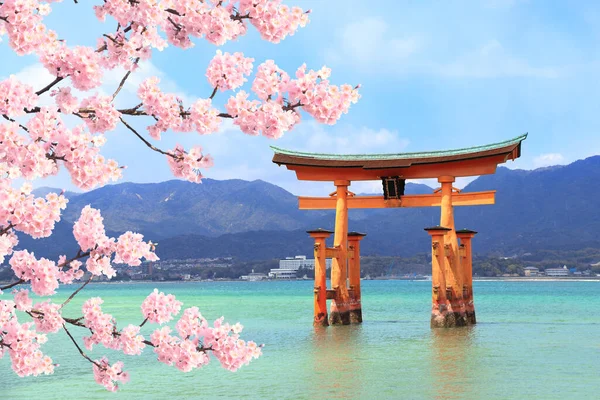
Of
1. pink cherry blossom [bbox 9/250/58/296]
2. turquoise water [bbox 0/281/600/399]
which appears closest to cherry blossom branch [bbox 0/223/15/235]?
pink cherry blossom [bbox 9/250/58/296]

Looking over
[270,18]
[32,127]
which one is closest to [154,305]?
[32,127]

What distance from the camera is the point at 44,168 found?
4.74 m

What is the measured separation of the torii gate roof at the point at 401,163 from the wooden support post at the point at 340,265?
24.2 inches

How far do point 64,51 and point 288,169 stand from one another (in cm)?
1806

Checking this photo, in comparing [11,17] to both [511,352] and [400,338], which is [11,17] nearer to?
[511,352]

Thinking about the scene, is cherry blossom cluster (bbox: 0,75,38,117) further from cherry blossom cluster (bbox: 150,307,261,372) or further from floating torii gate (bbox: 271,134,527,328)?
floating torii gate (bbox: 271,134,527,328)

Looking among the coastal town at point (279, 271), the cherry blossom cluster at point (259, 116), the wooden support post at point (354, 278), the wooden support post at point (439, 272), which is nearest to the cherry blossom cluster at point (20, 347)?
the cherry blossom cluster at point (259, 116)

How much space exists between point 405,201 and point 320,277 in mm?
3491

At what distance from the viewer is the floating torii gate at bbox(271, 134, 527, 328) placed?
2148 centimetres

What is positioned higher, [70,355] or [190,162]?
[190,162]

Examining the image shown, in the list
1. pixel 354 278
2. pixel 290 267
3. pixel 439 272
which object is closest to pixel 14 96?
pixel 439 272

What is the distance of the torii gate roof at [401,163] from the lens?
21.5 m

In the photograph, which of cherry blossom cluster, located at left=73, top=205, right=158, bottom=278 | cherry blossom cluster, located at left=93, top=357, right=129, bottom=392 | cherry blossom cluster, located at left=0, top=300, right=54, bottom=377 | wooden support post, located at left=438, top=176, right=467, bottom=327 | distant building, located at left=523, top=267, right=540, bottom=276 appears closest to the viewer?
cherry blossom cluster, located at left=73, top=205, right=158, bottom=278

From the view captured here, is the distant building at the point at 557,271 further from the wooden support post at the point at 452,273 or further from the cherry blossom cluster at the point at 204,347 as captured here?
the cherry blossom cluster at the point at 204,347
